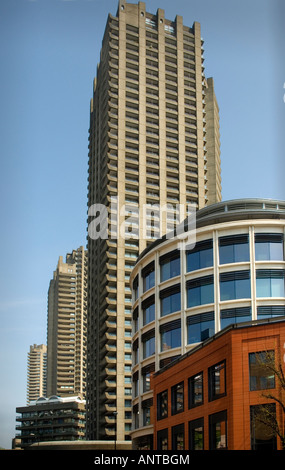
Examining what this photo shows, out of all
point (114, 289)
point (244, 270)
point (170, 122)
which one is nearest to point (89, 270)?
point (114, 289)

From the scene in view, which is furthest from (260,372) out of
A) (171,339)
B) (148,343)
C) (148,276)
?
(148,276)

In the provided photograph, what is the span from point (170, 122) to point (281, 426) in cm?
10105

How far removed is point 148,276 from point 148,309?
377 centimetres

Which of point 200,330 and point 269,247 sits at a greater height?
point 269,247

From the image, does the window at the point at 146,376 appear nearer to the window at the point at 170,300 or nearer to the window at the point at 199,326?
the window at the point at 170,300

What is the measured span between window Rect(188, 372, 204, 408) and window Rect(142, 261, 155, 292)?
972 inches

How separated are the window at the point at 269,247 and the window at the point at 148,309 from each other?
14.7 m

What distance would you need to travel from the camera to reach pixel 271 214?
191ft

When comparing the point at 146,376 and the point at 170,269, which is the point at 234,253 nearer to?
the point at 170,269

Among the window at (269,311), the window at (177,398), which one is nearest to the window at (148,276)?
the window at (269,311)

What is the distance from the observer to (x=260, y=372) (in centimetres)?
3453

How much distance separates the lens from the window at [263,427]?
32625 mm

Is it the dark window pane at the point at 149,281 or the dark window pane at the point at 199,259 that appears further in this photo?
the dark window pane at the point at 149,281

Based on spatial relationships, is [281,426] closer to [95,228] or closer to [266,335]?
[266,335]
